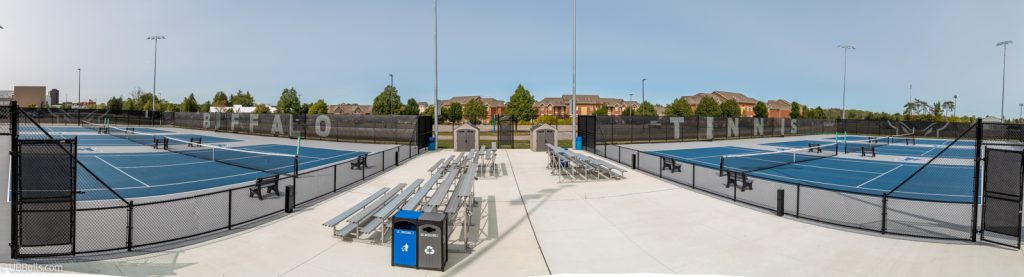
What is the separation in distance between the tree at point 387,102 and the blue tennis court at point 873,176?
59.0m

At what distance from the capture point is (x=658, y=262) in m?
7.09

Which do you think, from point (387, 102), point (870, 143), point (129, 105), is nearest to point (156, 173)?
point (870, 143)

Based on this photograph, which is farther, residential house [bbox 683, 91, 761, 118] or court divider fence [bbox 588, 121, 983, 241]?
residential house [bbox 683, 91, 761, 118]

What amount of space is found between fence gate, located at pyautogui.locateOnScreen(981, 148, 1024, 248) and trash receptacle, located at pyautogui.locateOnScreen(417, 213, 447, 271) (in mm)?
10195

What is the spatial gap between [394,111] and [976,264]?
248 feet

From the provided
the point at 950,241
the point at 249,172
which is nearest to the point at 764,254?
the point at 950,241

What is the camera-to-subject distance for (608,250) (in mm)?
7672

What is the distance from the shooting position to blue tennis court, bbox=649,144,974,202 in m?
15.6

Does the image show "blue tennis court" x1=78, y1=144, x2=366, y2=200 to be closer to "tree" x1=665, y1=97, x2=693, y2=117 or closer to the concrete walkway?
the concrete walkway

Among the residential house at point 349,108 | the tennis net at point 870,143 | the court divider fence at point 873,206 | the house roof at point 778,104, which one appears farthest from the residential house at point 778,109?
the court divider fence at point 873,206

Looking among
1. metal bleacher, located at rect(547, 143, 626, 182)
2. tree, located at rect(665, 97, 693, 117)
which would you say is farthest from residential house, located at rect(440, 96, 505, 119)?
metal bleacher, located at rect(547, 143, 626, 182)

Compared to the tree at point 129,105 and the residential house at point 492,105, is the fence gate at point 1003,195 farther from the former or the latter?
the tree at point 129,105

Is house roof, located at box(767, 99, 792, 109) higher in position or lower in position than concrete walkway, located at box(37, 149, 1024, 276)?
higher

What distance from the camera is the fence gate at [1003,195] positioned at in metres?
7.90
